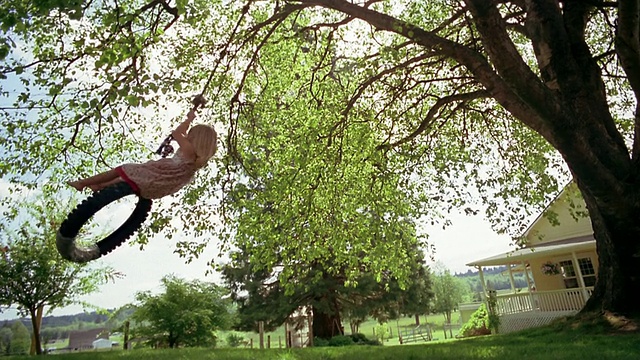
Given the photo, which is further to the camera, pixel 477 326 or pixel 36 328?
pixel 477 326

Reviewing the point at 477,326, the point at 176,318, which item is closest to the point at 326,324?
the point at 176,318

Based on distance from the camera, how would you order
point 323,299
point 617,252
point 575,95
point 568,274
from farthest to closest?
Result: 1. point 568,274
2. point 323,299
3. point 617,252
4. point 575,95

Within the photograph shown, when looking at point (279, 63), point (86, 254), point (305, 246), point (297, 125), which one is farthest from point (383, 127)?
point (86, 254)

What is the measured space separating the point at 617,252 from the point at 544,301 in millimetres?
13650

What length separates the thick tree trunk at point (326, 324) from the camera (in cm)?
2003

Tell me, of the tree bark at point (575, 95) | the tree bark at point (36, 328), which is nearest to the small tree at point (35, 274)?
the tree bark at point (36, 328)

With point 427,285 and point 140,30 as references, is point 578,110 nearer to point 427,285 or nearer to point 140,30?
point 140,30

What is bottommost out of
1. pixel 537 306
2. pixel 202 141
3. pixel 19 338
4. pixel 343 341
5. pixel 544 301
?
pixel 343 341

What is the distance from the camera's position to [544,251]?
1898 cm

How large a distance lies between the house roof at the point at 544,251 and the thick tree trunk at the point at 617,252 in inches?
346

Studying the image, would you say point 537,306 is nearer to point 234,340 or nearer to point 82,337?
point 234,340

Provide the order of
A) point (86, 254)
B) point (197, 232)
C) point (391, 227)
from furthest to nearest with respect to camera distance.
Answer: point (391, 227) < point (197, 232) < point (86, 254)

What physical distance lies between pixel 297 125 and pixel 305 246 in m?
3.15

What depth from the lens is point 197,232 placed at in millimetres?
9047
